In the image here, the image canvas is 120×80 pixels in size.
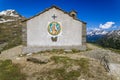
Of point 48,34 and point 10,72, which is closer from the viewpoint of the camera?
point 10,72

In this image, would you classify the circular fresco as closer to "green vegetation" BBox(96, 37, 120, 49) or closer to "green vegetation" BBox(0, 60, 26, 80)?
"green vegetation" BBox(0, 60, 26, 80)

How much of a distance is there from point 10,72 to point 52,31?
11.1 meters

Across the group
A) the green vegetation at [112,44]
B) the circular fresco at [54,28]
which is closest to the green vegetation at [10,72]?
the circular fresco at [54,28]

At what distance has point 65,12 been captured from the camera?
29.7 meters

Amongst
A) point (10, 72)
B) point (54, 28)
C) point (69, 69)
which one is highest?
point (54, 28)

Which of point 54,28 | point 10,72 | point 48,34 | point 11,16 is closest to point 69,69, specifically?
point 10,72

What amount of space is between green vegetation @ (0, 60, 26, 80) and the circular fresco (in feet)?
28.3

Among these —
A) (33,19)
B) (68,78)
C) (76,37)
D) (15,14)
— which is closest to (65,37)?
(76,37)

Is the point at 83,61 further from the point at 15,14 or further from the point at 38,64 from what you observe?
the point at 15,14

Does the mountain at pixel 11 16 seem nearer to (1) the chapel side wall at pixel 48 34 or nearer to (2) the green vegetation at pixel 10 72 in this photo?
(1) the chapel side wall at pixel 48 34

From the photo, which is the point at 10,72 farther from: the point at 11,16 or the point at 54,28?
the point at 11,16

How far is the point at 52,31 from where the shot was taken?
29250mm

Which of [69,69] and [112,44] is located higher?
[69,69]

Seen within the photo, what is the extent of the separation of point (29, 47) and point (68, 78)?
12693mm
